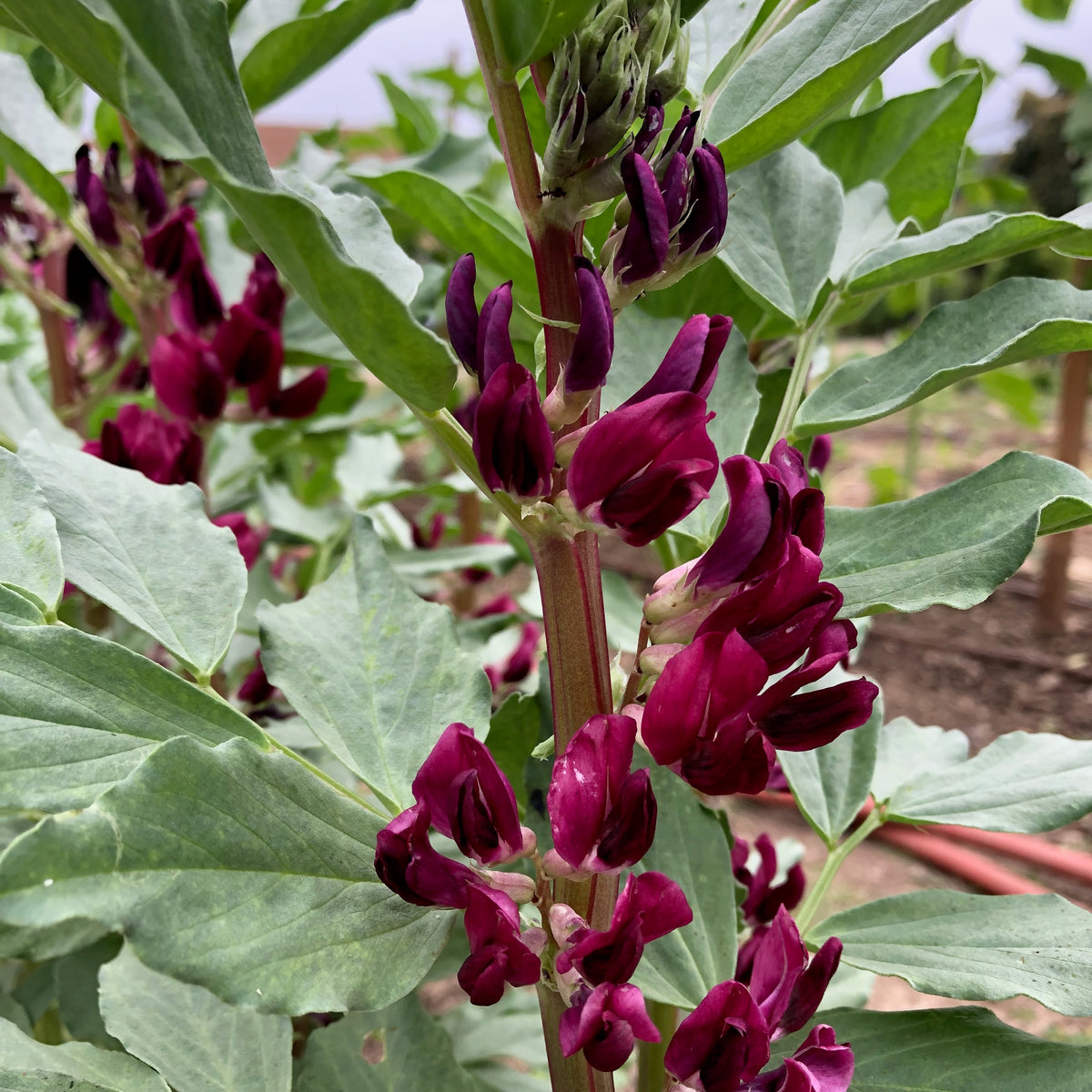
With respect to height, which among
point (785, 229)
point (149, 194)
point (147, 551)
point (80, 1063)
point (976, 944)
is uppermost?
point (149, 194)

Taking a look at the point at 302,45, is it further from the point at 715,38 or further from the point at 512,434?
the point at 512,434

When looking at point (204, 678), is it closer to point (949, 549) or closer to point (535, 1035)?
point (949, 549)

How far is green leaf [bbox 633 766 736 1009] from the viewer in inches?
17.7

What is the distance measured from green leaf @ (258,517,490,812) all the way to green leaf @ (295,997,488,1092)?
137 mm

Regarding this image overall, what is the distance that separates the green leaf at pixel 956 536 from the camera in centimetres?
34

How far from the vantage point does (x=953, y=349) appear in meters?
0.42

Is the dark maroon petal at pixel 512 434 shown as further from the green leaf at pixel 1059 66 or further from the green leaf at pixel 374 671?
the green leaf at pixel 1059 66

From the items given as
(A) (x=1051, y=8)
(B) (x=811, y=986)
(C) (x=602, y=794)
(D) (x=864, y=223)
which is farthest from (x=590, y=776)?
(A) (x=1051, y=8)

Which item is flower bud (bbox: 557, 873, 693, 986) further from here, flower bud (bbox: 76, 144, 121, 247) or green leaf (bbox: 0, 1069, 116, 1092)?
flower bud (bbox: 76, 144, 121, 247)

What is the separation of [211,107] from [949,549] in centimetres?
28

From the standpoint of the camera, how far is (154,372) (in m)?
0.67

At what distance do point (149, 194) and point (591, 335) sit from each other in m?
0.53

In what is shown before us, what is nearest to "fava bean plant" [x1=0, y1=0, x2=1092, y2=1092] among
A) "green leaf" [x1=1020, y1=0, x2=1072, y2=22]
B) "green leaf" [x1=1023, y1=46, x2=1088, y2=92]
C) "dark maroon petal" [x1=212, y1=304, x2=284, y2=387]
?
"dark maroon petal" [x1=212, y1=304, x2=284, y2=387]

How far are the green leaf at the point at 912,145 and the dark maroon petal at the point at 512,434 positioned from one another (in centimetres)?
38
